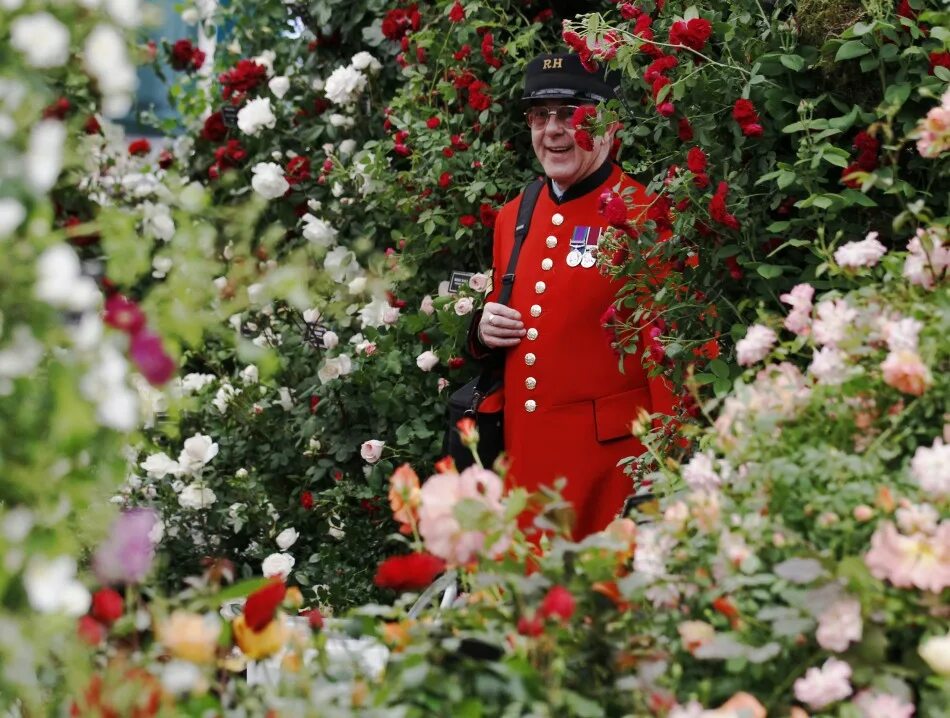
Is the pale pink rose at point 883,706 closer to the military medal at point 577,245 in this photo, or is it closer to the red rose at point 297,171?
the military medal at point 577,245

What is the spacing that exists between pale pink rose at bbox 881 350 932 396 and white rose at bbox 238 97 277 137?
10.9 feet

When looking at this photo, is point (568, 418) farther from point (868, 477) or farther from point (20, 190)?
point (20, 190)

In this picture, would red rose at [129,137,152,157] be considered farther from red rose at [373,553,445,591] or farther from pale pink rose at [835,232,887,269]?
red rose at [373,553,445,591]

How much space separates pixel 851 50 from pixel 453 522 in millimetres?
1280

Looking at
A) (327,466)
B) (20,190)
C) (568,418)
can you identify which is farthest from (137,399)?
(327,466)

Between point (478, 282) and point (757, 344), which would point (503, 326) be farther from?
point (757, 344)

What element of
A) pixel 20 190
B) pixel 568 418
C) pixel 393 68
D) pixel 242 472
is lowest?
pixel 242 472

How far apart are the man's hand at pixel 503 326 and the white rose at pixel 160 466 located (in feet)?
3.58

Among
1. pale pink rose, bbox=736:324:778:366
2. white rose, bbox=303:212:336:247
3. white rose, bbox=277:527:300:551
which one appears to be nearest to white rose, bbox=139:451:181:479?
white rose, bbox=277:527:300:551

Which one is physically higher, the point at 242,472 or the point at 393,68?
the point at 393,68

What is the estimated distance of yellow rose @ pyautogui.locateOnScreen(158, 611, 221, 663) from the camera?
1.23 meters

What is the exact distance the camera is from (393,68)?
4.43 m

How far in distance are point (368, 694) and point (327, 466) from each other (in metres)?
2.61

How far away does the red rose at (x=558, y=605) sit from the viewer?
1240mm
